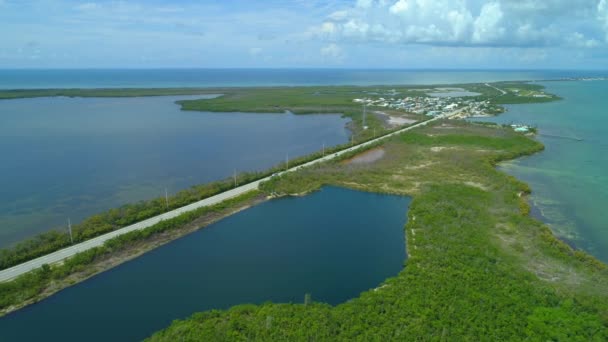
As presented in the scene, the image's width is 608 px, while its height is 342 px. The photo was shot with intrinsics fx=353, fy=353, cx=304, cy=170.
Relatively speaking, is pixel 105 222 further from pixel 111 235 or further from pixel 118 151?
pixel 118 151

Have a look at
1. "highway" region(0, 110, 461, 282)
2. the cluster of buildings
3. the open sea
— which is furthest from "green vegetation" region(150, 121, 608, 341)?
the cluster of buildings

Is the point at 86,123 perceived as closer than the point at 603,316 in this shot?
No

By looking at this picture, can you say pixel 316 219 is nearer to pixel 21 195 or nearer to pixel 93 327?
pixel 93 327

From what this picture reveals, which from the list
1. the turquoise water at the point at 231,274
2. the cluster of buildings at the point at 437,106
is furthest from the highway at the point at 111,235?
the cluster of buildings at the point at 437,106

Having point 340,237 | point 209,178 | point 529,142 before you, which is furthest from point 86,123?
point 529,142

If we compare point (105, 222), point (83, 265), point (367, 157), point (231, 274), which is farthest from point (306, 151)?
point (83, 265)

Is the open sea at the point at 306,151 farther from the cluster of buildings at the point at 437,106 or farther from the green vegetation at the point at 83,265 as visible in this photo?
the green vegetation at the point at 83,265

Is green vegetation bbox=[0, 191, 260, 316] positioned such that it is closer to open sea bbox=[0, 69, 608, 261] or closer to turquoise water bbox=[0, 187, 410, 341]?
turquoise water bbox=[0, 187, 410, 341]
